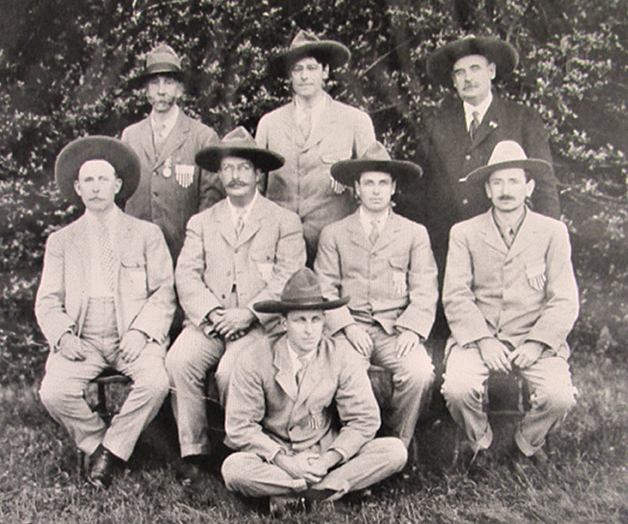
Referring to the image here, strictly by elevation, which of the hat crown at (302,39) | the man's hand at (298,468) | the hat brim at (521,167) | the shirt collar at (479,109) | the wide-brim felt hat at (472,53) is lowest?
the man's hand at (298,468)

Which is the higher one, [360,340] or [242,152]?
[242,152]

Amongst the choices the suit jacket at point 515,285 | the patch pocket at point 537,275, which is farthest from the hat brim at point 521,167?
the patch pocket at point 537,275

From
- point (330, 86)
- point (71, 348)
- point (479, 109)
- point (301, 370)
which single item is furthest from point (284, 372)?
point (330, 86)

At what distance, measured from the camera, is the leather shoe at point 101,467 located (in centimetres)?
357

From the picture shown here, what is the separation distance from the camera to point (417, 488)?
3.47 m

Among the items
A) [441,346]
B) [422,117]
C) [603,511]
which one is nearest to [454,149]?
[422,117]

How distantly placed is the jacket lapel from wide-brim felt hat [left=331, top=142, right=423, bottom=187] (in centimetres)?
111

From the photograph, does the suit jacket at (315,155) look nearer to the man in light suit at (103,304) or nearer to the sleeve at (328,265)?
the sleeve at (328,265)

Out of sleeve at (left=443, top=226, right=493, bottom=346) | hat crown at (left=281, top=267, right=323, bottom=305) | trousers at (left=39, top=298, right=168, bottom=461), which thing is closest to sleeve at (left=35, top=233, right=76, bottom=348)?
trousers at (left=39, top=298, right=168, bottom=461)

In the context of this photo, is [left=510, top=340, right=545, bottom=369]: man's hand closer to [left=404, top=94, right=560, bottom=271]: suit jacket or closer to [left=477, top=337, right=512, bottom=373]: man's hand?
[left=477, top=337, right=512, bottom=373]: man's hand

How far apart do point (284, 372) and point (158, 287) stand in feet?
3.20

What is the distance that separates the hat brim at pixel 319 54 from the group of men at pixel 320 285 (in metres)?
0.01

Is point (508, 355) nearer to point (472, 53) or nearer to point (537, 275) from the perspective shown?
point (537, 275)

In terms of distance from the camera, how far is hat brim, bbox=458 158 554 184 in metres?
3.70
